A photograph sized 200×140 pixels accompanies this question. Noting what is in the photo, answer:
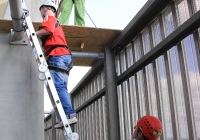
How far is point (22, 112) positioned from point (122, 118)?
6.43 ft

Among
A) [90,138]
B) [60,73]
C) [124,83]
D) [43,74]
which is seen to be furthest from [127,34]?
[90,138]

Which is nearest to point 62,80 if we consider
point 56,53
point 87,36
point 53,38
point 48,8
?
point 56,53

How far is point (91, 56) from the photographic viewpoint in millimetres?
6469

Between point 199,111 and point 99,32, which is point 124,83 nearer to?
point 99,32

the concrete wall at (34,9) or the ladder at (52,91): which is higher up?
the concrete wall at (34,9)

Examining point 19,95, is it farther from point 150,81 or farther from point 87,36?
point 150,81

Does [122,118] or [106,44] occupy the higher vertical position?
[106,44]

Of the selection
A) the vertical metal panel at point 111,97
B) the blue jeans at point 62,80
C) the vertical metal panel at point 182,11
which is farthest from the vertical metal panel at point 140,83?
the blue jeans at point 62,80

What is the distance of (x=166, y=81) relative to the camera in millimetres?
4402

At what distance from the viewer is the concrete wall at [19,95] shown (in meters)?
4.85

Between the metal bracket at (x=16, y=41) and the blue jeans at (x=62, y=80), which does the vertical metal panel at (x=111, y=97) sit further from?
the metal bracket at (x=16, y=41)

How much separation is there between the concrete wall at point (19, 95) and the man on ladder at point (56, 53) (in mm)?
695

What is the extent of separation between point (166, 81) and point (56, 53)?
170 cm

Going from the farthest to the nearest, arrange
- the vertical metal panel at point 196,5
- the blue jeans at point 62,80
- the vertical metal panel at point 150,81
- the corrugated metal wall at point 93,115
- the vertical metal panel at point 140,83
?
1. the corrugated metal wall at point 93,115
2. the vertical metal panel at point 140,83
3. the vertical metal panel at point 150,81
4. the blue jeans at point 62,80
5. the vertical metal panel at point 196,5
